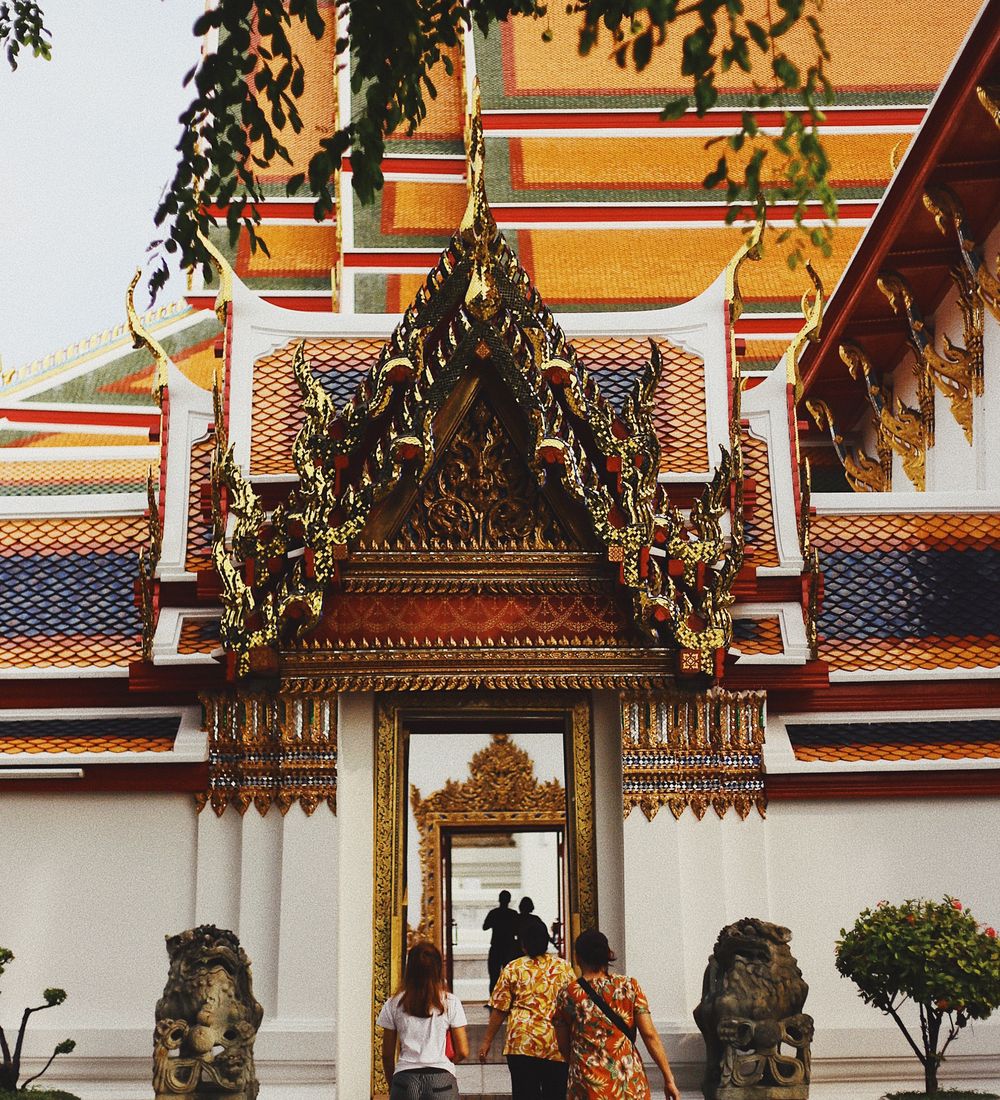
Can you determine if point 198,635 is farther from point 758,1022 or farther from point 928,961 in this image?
point 928,961

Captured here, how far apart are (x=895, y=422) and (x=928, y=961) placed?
26.3ft

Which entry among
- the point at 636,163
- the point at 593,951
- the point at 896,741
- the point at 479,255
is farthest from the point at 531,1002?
the point at 636,163

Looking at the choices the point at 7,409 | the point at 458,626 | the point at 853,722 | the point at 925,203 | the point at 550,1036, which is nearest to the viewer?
the point at 550,1036

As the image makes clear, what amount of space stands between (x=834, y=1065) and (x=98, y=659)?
3.53 m

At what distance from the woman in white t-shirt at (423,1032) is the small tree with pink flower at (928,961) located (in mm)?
1703

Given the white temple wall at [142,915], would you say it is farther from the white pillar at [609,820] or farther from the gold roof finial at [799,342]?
the gold roof finial at [799,342]

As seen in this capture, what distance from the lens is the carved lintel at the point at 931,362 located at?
430 inches

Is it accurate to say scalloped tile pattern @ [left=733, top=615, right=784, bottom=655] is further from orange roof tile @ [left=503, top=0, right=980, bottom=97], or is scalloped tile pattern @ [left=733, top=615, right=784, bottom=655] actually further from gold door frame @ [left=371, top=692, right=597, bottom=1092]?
orange roof tile @ [left=503, top=0, right=980, bottom=97]

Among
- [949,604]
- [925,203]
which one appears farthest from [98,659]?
[925,203]

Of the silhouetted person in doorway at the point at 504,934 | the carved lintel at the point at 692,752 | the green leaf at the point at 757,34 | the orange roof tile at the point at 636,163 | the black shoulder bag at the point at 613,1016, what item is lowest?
the black shoulder bag at the point at 613,1016

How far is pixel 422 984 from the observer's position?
459cm

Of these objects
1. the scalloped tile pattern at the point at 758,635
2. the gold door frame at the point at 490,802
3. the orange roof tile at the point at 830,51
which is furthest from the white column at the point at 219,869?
the orange roof tile at the point at 830,51

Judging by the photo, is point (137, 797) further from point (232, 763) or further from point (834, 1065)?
point (834, 1065)

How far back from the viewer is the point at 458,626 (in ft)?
20.6
